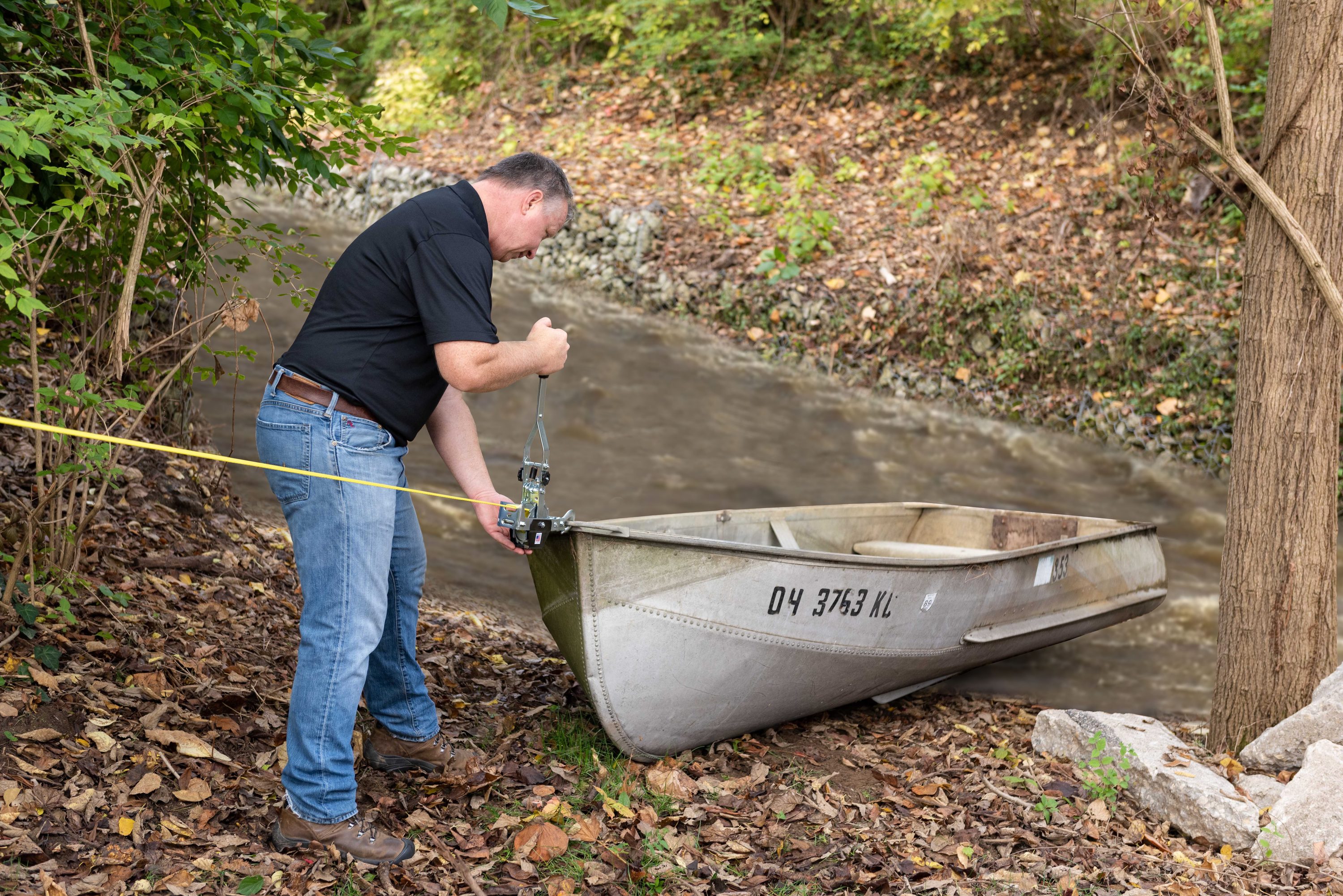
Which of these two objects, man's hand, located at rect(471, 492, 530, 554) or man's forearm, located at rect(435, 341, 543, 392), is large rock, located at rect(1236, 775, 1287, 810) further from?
man's forearm, located at rect(435, 341, 543, 392)

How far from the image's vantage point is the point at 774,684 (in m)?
4.20

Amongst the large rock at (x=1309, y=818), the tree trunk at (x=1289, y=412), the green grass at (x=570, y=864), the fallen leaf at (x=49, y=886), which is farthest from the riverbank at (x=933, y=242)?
the fallen leaf at (x=49, y=886)

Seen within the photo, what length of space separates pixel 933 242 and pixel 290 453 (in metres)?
9.56

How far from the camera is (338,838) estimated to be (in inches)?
119

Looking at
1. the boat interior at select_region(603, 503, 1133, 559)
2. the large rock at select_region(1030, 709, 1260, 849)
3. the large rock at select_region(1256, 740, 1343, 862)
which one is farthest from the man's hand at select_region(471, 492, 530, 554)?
the large rock at select_region(1256, 740, 1343, 862)

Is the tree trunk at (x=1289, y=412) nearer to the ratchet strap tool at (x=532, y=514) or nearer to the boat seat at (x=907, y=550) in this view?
the boat seat at (x=907, y=550)

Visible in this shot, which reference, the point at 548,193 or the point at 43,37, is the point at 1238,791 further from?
the point at 43,37

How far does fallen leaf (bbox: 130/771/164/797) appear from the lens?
3.16 m

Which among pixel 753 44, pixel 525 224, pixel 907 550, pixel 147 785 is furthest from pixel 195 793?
pixel 753 44

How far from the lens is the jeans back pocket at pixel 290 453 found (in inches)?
115

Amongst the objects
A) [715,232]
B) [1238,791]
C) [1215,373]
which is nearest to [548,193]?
[1238,791]

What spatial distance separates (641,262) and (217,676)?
9434 mm

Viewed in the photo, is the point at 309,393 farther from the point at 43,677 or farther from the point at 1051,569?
the point at 1051,569

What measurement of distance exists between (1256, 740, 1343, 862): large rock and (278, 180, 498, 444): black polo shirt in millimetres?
3086
